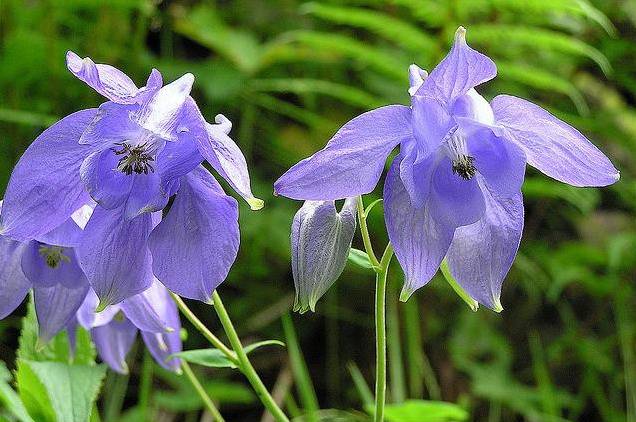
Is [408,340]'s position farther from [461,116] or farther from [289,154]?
[461,116]

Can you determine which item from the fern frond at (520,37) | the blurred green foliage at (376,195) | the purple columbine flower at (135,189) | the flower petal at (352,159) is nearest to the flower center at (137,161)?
the purple columbine flower at (135,189)

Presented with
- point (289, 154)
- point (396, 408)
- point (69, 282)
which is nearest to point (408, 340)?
point (289, 154)

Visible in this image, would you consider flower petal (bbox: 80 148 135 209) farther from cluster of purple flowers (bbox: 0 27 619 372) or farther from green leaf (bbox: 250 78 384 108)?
green leaf (bbox: 250 78 384 108)

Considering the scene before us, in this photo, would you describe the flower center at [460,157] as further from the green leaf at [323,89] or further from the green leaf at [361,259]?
the green leaf at [323,89]

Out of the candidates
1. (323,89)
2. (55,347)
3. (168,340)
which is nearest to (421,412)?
(168,340)

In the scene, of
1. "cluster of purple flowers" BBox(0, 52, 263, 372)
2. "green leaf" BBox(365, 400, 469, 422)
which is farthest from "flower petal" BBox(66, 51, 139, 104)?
"green leaf" BBox(365, 400, 469, 422)
